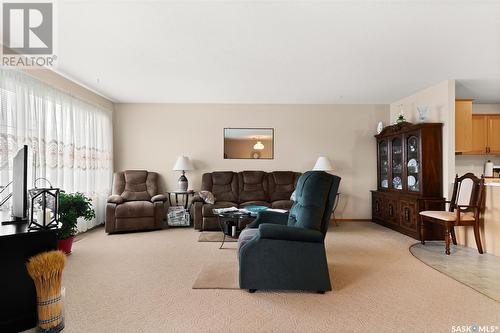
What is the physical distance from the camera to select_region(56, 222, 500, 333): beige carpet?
1883 mm

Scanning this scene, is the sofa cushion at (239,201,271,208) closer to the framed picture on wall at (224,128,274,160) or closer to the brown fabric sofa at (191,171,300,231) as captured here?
the brown fabric sofa at (191,171,300,231)

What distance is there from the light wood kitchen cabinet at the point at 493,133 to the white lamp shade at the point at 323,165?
3.16 metres

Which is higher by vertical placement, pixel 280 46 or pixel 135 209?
pixel 280 46

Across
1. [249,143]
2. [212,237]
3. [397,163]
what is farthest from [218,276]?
[397,163]

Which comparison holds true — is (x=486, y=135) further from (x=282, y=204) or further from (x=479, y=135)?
(x=282, y=204)

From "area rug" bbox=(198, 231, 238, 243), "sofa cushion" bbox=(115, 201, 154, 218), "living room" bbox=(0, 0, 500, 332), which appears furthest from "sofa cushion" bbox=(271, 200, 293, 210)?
"sofa cushion" bbox=(115, 201, 154, 218)

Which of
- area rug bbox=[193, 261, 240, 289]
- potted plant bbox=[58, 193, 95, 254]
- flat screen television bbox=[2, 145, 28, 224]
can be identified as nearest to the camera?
flat screen television bbox=[2, 145, 28, 224]

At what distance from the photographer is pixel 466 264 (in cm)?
310

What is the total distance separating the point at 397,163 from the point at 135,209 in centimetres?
485

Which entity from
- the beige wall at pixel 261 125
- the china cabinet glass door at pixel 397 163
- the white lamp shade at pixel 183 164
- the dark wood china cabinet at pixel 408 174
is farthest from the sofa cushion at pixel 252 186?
the china cabinet glass door at pixel 397 163

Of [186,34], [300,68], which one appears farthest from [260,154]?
[186,34]

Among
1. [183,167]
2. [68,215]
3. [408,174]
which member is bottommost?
[68,215]

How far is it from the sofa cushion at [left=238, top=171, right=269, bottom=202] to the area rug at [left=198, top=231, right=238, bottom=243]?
0.93m

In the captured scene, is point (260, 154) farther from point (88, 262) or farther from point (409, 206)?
point (88, 262)
